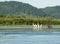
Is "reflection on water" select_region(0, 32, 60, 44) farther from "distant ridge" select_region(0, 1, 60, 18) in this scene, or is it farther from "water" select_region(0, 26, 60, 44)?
"distant ridge" select_region(0, 1, 60, 18)

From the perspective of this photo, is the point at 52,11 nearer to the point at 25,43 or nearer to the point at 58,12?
the point at 58,12

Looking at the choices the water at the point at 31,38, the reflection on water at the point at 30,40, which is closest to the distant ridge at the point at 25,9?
the water at the point at 31,38

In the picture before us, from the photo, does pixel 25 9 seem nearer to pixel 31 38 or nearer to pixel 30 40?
pixel 31 38

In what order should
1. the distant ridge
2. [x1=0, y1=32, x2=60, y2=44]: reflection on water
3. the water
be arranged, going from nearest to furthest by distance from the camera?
[x1=0, y1=32, x2=60, y2=44]: reflection on water
the water
the distant ridge

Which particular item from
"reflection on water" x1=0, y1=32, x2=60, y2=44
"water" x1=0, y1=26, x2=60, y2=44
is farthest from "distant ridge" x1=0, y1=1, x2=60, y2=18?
"reflection on water" x1=0, y1=32, x2=60, y2=44

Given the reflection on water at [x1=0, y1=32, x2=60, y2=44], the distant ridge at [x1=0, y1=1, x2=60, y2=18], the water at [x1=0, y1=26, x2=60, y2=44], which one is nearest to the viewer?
the reflection on water at [x1=0, y1=32, x2=60, y2=44]

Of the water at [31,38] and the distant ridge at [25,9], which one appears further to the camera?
the distant ridge at [25,9]

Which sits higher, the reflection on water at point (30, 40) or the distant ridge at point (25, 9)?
the distant ridge at point (25, 9)

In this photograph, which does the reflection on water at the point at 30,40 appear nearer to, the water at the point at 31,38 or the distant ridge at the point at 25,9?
the water at the point at 31,38

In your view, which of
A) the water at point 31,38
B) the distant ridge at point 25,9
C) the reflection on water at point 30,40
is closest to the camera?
the reflection on water at point 30,40

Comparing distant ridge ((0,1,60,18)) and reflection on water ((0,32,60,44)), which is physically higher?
distant ridge ((0,1,60,18))

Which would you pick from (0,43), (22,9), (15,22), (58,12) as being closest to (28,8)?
(22,9)

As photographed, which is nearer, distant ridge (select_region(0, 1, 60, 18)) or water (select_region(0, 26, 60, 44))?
water (select_region(0, 26, 60, 44))

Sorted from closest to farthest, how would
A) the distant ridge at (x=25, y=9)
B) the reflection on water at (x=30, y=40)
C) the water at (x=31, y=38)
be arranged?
the reflection on water at (x=30, y=40), the water at (x=31, y=38), the distant ridge at (x=25, y=9)
